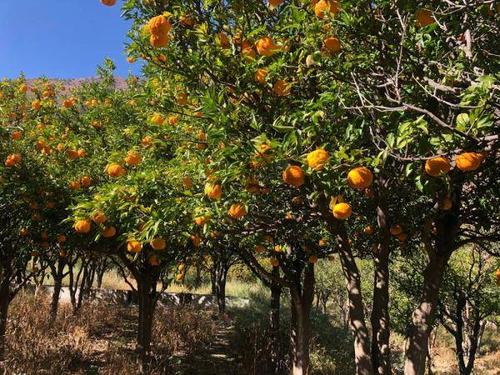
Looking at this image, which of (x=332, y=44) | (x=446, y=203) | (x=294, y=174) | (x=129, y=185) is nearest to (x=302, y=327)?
(x=446, y=203)

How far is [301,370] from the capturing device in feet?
25.1

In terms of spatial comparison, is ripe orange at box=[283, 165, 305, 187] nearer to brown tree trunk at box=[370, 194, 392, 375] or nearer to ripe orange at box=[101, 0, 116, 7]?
Result: ripe orange at box=[101, 0, 116, 7]

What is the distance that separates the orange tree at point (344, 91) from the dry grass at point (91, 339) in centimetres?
530

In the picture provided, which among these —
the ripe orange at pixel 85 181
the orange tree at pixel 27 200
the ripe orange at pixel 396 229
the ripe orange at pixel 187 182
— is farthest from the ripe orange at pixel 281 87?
the ripe orange at pixel 85 181

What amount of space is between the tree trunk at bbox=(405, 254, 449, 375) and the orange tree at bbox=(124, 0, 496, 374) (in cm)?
1

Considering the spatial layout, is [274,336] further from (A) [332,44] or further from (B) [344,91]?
(A) [332,44]

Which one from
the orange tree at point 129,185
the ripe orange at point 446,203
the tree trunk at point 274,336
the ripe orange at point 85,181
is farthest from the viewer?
the tree trunk at point 274,336

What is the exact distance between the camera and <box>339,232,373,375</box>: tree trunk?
538 centimetres

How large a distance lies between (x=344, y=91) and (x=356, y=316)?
3.11 meters

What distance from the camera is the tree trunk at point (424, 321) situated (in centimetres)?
520

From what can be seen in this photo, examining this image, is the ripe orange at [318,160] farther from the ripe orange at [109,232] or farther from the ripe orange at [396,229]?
the ripe orange at [396,229]

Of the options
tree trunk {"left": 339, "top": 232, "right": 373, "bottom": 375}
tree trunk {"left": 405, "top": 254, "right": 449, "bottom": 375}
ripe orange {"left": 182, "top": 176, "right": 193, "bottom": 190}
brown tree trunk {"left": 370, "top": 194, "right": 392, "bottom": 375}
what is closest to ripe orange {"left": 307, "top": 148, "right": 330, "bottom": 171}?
ripe orange {"left": 182, "top": 176, "right": 193, "bottom": 190}

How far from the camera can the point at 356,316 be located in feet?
18.2

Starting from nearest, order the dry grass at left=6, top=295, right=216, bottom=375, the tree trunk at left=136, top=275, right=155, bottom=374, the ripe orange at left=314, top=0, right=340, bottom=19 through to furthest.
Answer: the ripe orange at left=314, top=0, right=340, bottom=19
the dry grass at left=6, top=295, right=216, bottom=375
the tree trunk at left=136, top=275, right=155, bottom=374
